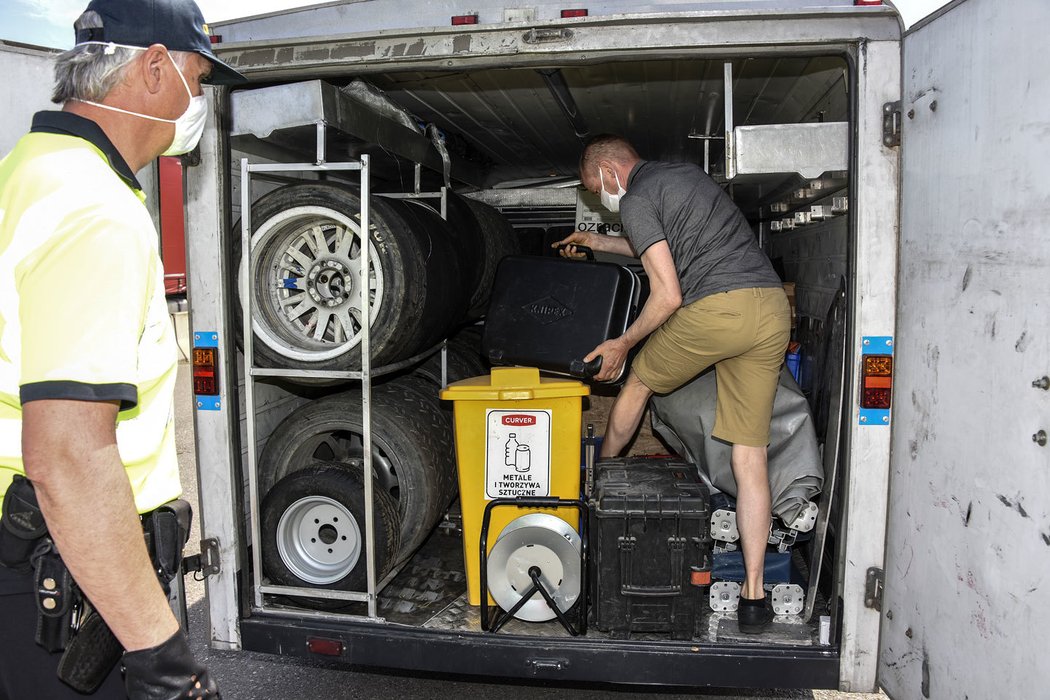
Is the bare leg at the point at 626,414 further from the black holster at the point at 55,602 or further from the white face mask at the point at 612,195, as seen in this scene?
the black holster at the point at 55,602

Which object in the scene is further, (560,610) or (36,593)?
(560,610)

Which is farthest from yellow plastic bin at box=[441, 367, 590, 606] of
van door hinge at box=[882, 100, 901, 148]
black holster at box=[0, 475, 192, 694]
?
black holster at box=[0, 475, 192, 694]

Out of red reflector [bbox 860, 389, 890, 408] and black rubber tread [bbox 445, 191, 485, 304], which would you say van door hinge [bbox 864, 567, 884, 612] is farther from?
black rubber tread [bbox 445, 191, 485, 304]

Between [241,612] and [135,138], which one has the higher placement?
[135,138]

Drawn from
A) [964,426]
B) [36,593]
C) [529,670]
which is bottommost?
[529,670]

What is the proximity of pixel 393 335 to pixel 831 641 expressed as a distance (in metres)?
2.07

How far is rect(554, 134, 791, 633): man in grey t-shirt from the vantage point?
320 cm

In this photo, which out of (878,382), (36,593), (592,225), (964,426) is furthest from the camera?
(592,225)

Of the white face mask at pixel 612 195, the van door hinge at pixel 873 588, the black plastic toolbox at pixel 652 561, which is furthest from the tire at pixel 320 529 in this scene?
the van door hinge at pixel 873 588

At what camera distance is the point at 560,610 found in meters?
2.96

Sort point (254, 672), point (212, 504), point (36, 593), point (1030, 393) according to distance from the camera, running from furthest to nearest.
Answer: point (254, 672), point (212, 504), point (1030, 393), point (36, 593)

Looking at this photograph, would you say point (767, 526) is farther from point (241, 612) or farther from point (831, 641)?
point (241, 612)

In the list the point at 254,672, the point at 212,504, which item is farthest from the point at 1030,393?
the point at 254,672

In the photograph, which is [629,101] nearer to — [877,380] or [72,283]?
[877,380]
